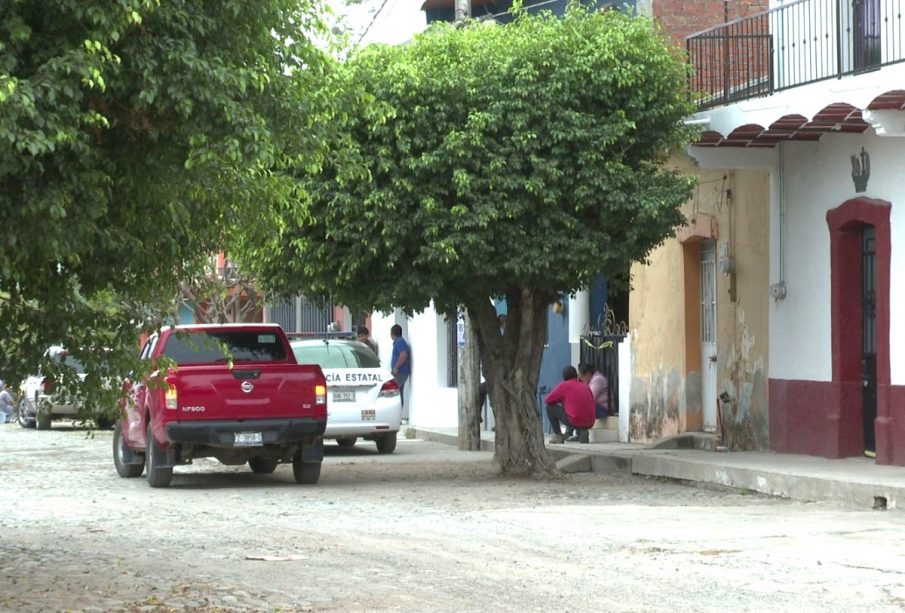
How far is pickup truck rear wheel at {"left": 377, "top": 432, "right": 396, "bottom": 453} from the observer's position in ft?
76.8

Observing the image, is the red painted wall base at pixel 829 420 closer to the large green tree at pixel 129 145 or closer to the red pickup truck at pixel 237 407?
the red pickup truck at pixel 237 407

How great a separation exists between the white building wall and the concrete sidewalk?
3.81 ft

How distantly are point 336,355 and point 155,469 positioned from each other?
5.76 m

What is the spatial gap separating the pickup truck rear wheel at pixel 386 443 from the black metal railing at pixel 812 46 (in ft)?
23.3

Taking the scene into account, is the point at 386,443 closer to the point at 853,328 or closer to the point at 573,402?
the point at 573,402

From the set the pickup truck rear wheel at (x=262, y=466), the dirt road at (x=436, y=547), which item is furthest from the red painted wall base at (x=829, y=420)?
the pickup truck rear wheel at (x=262, y=466)

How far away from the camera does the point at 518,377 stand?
59.1 feet

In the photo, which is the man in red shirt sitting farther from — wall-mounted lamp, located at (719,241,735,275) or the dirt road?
the dirt road

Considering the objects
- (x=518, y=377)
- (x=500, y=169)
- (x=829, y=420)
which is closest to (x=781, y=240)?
(x=829, y=420)

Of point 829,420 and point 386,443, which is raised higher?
point 829,420

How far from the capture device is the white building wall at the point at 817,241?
16.5m

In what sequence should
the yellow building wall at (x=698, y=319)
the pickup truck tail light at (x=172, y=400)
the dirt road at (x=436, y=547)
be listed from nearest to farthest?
the dirt road at (x=436, y=547) < the pickup truck tail light at (x=172, y=400) < the yellow building wall at (x=698, y=319)

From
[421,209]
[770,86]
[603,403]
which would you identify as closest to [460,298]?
[421,209]

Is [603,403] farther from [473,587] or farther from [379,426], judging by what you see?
[473,587]
